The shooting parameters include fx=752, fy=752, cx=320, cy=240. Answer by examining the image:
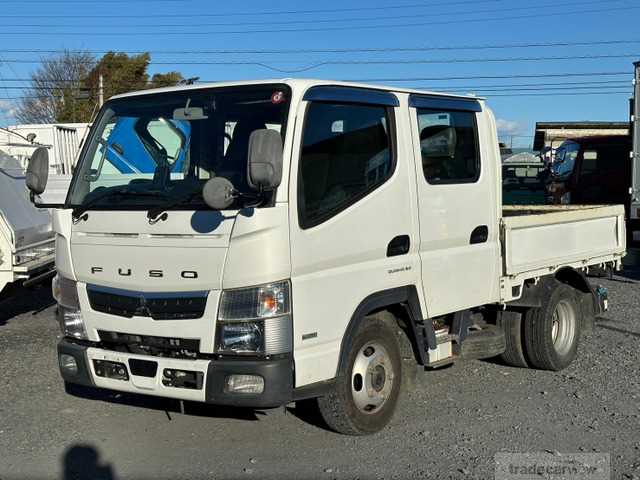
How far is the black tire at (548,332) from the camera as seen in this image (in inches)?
264

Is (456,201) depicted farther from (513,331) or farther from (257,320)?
(257,320)

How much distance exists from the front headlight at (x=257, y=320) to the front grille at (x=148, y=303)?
0.17 m

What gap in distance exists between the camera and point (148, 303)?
182 inches

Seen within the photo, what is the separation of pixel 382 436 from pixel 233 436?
105cm

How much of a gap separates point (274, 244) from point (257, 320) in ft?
1.47

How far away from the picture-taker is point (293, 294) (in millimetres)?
4371

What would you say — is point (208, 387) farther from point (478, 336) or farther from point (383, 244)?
point (478, 336)

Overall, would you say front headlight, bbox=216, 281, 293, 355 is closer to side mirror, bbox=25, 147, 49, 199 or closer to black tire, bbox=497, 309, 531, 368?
side mirror, bbox=25, 147, 49, 199

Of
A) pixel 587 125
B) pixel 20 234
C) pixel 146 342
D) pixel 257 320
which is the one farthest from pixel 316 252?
pixel 587 125

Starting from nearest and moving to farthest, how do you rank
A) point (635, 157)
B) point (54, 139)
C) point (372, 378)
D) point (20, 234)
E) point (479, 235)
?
point (372, 378), point (479, 235), point (20, 234), point (635, 157), point (54, 139)

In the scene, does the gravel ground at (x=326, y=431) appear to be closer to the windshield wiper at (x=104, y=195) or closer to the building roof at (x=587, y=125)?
the windshield wiper at (x=104, y=195)

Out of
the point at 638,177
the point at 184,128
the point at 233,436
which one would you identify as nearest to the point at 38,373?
the point at 233,436

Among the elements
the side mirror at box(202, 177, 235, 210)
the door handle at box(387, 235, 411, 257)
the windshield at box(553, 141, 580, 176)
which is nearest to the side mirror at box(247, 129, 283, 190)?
the side mirror at box(202, 177, 235, 210)

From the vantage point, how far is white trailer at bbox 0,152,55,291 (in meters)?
8.03
